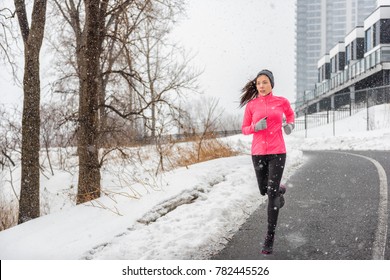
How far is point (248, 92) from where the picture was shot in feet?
11.9

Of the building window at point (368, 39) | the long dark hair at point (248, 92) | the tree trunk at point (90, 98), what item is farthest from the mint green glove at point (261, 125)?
the building window at point (368, 39)

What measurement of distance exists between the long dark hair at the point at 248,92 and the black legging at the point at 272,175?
1.87ft

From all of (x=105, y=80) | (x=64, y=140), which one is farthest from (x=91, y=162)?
(x=64, y=140)

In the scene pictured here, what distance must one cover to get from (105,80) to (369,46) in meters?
30.5

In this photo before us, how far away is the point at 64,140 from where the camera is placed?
32.6 feet

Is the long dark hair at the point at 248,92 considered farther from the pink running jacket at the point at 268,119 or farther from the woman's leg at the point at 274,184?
the woman's leg at the point at 274,184

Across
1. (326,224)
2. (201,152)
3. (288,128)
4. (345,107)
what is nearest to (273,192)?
(288,128)

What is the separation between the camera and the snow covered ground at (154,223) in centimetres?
391

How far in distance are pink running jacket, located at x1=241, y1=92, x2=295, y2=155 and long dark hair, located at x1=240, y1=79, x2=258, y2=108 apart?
0.04 meters

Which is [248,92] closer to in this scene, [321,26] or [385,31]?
[385,31]

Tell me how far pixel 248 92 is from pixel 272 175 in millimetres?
863

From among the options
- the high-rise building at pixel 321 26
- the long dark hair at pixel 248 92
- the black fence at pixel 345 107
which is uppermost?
the high-rise building at pixel 321 26

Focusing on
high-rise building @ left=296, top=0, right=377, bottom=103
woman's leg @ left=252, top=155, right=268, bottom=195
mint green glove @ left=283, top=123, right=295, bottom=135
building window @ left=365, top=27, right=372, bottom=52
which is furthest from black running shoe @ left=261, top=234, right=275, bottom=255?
high-rise building @ left=296, top=0, right=377, bottom=103

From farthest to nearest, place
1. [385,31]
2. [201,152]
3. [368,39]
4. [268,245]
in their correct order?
[368,39], [385,31], [201,152], [268,245]
